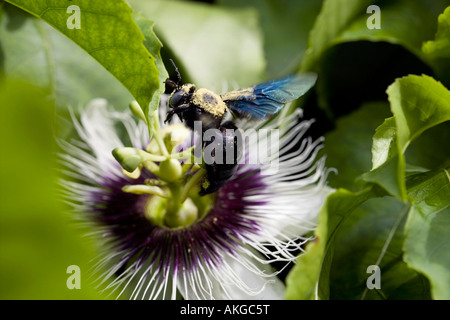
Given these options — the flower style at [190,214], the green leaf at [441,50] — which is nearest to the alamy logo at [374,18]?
the green leaf at [441,50]

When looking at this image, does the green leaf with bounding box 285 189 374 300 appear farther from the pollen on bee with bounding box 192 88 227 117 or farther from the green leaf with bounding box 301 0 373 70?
the green leaf with bounding box 301 0 373 70

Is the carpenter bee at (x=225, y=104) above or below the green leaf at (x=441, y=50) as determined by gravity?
below

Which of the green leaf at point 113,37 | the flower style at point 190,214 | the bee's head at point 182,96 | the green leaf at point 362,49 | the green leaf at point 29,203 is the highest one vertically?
the green leaf at point 362,49

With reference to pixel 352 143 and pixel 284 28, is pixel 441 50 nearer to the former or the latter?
pixel 352 143

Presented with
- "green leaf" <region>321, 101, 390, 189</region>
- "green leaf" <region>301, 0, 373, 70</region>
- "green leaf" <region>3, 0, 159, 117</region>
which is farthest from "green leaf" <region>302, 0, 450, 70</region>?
"green leaf" <region>3, 0, 159, 117</region>

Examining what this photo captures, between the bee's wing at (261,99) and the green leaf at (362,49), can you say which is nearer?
the bee's wing at (261,99)

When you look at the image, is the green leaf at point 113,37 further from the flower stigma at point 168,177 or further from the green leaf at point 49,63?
the green leaf at point 49,63
